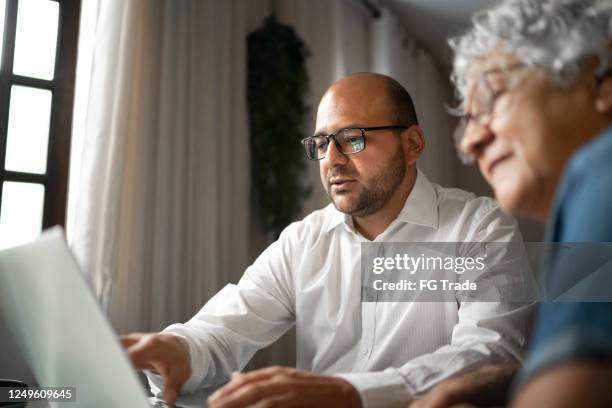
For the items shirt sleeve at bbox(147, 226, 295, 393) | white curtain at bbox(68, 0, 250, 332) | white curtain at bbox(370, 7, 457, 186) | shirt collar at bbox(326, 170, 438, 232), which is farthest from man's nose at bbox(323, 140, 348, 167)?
white curtain at bbox(370, 7, 457, 186)

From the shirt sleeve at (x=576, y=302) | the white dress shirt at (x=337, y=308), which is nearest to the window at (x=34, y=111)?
the white dress shirt at (x=337, y=308)

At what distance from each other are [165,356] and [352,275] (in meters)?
0.65

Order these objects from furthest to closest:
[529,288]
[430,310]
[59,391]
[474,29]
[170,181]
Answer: [170,181]
[430,310]
[529,288]
[59,391]
[474,29]

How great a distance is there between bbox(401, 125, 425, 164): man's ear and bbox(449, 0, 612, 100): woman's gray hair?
958 millimetres

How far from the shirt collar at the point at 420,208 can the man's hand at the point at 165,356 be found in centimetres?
70

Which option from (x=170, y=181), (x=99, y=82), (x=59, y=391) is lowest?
(x=59, y=391)

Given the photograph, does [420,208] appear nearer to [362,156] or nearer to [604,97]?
[362,156]

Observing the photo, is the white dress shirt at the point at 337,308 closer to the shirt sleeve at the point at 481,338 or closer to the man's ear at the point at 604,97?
the shirt sleeve at the point at 481,338

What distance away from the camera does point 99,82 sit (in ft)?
7.53

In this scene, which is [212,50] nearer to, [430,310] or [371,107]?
[371,107]

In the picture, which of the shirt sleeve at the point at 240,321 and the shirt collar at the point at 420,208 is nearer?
the shirt sleeve at the point at 240,321

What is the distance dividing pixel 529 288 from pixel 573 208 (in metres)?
0.87

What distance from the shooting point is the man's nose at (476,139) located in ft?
2.40

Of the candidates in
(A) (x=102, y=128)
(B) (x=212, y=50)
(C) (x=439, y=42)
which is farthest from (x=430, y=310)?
(C) (x=439, y=42)
